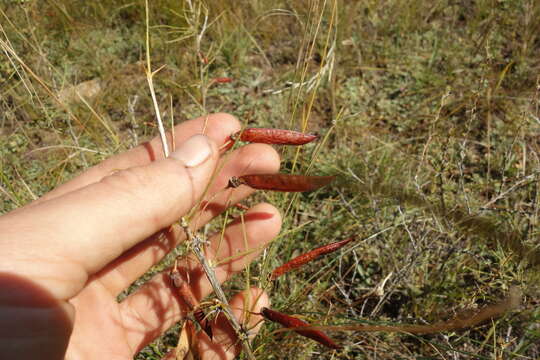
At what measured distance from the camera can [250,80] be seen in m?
3.43

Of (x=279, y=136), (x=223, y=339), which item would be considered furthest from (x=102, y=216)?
(x=223, y=339)

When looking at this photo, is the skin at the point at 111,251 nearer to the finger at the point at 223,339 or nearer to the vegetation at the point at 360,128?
the finger at the point at 223,339

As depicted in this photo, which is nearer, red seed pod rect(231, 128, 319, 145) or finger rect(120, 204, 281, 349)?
red seed pod rect(231, 128, 319, 145)

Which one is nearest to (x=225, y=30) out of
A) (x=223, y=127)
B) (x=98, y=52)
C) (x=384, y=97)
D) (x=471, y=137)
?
(x=98, y=52)

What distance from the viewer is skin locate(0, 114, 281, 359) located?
119 centimetres

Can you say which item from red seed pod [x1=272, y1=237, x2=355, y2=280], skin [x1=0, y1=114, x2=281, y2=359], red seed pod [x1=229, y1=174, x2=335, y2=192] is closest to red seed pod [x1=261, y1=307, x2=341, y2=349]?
skin [x1=0, y1=114, x2=281, y2=359]

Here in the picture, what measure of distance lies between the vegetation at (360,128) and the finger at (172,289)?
15 cm

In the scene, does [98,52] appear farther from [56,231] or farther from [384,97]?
[56,231]

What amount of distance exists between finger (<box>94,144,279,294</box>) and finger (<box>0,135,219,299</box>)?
0.36 metres

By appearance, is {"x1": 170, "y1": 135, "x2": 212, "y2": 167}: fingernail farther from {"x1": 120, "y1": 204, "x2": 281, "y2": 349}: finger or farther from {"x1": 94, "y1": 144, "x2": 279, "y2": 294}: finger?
{"x1": 120, "y1": 204, "x2": 281, "y2": 349}: finger

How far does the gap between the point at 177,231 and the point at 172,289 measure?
0.88ft

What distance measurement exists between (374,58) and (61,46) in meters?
2.81

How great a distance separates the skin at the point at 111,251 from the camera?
119 cm

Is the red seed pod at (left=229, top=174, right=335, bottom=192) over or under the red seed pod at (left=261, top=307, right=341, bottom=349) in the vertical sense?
over
